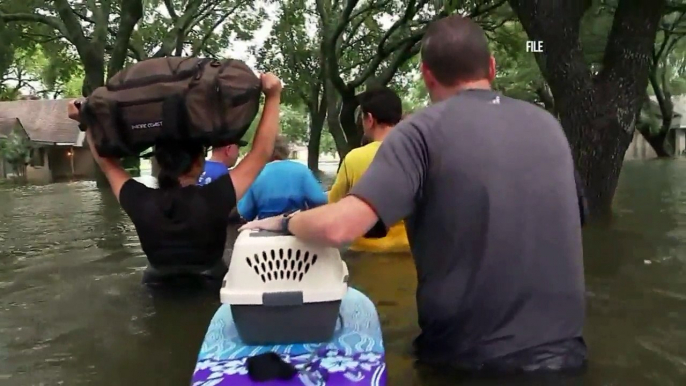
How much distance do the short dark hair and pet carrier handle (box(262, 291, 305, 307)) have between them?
915mm

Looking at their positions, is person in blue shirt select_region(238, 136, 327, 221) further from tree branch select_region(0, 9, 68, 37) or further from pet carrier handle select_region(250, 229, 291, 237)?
tree branch select_region(0, 9, 68, 37)

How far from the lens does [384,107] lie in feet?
17.9

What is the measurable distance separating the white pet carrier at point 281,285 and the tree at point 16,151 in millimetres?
35663

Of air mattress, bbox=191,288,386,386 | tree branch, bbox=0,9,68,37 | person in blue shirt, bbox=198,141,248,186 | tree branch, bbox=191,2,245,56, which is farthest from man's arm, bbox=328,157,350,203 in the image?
tree branch, bbox=191,2,245,56

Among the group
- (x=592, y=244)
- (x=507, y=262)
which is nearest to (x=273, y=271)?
(x=507, y=262)

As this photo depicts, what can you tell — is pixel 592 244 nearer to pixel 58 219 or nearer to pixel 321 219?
pixel 321 219

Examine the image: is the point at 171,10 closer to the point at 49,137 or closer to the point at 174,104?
the point at 49,137

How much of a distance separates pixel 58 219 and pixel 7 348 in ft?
26.8

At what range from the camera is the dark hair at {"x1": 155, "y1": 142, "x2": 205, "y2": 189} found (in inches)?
165

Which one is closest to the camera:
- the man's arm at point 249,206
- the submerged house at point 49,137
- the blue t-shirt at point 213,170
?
the man's arm at point 249,206

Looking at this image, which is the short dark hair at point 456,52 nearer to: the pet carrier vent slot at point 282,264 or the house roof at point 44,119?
the pet carrier vent slot at point 282,264

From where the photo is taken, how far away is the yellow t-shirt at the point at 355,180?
543cm

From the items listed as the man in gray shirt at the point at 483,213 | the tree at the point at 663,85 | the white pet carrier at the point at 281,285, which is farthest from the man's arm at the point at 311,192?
the tree at the point at 663,85

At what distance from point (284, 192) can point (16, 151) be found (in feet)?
111
